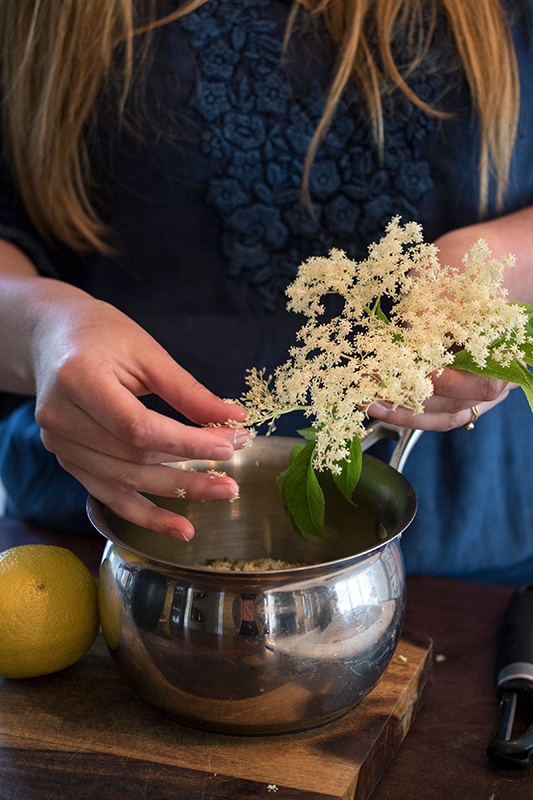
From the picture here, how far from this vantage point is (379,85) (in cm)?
86

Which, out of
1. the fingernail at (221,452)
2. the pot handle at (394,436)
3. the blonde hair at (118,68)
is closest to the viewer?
the fingernail at (221,452)

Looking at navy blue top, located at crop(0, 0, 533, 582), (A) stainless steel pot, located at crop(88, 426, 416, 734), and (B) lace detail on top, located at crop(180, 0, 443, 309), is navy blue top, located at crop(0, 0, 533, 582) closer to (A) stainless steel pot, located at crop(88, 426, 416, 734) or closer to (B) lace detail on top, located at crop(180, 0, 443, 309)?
(B) lace detail on top, located at crop(180, 0, 443, 309)

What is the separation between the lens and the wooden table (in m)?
0.56

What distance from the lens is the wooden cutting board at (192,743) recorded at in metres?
0.56

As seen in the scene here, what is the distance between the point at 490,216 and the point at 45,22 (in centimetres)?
50

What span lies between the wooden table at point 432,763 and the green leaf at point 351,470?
190 mm

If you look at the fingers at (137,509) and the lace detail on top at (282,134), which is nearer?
the fingers at (137,509)

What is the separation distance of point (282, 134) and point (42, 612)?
1.73ft

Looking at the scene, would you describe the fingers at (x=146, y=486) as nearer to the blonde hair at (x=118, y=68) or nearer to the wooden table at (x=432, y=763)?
the wooden table at (x=432, y=763)

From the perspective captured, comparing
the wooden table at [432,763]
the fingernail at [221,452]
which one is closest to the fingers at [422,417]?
the fingernail at [221,452]

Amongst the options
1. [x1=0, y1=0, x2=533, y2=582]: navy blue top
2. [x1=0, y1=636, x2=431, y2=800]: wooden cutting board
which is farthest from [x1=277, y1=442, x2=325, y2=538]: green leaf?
[x1=0, y1=0, x2=533, y2=582]: navy blue top

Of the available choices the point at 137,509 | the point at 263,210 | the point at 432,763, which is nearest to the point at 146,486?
the point at 137,509

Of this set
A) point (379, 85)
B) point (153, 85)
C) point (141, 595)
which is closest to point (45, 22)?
point (153, 85)

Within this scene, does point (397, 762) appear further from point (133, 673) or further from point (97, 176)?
point (97, 176)
